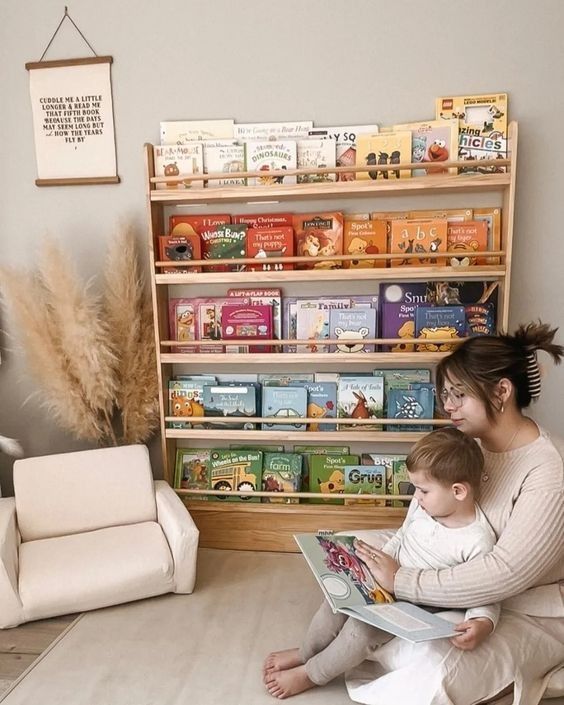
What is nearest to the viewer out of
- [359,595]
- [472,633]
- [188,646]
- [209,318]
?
[472,633]

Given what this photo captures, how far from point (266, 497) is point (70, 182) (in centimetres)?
167

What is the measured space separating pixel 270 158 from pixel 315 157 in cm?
19

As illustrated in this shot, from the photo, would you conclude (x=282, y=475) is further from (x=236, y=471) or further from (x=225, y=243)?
(x=225, y=243)

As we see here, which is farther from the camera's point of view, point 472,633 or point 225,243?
point 225,243

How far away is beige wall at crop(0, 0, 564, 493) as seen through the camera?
7.98 ft

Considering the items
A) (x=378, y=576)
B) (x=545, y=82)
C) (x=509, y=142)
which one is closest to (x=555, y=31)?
(x=545, y=82)

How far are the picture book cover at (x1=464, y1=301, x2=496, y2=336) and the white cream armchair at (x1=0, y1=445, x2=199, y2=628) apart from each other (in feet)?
4.54

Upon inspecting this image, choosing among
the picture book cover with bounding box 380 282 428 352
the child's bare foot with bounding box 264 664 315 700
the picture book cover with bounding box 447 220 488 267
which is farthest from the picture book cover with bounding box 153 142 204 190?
the child's bare foot with bounding box 264 664 315 700

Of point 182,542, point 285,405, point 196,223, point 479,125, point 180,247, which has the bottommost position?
point 182,542

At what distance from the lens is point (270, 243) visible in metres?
2.57

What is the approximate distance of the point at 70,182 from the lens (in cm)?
273

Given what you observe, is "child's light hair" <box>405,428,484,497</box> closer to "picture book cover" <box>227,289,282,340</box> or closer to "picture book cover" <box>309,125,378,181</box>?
"picture book cover" <box>227,289,282,340</box>

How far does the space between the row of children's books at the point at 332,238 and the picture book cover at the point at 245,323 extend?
0.18 metres

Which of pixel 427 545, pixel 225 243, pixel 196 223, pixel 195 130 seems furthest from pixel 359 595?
pixel 195 130
